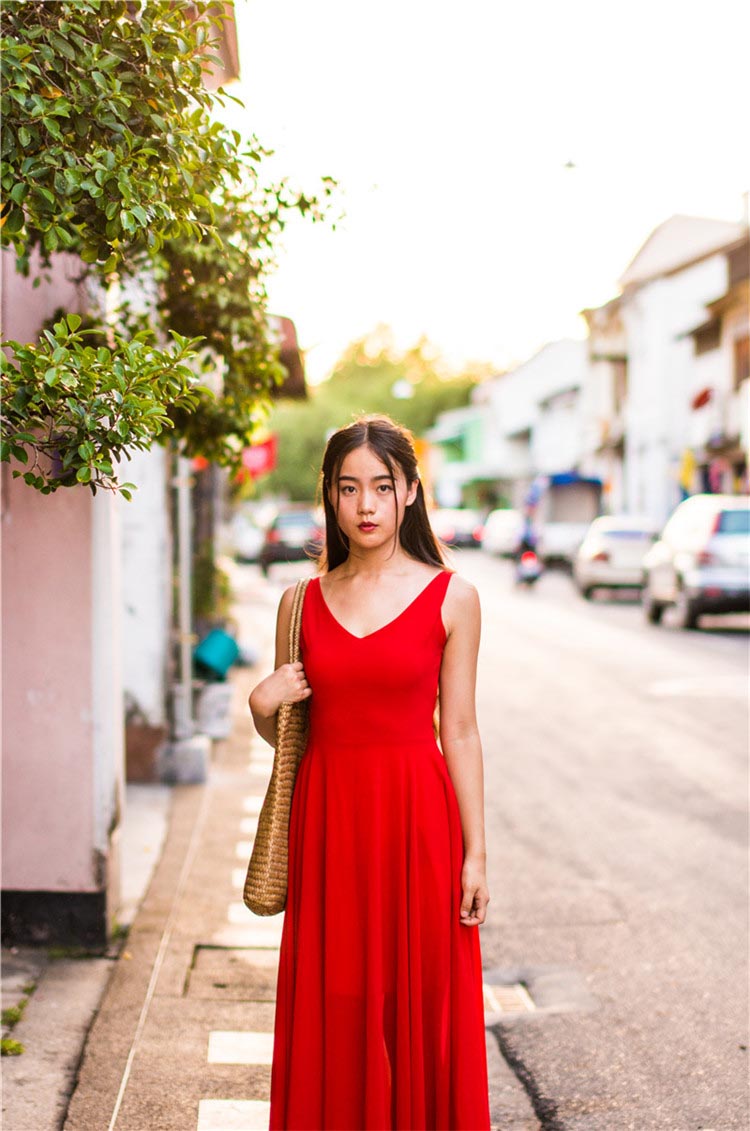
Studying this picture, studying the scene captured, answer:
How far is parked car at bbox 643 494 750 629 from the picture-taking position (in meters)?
19.1

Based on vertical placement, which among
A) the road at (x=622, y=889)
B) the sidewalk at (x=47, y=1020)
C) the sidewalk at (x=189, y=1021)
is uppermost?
the sidewalk at (x=47, y=1020)

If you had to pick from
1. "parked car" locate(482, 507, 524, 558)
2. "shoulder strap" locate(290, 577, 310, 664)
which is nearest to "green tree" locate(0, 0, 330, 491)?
"shoulder strap" locate(290, 577, 310, 664)

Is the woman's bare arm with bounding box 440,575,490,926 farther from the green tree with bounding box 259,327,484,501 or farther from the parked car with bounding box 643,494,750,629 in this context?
the green tree with bounding box 259,327,484,501

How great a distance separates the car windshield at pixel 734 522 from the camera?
A: 19.4 meters

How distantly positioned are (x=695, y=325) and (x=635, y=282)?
5114mm

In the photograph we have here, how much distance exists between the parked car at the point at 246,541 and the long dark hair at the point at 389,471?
3961 cm

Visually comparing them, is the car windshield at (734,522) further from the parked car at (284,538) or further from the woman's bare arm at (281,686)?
the parked car at (284,538)

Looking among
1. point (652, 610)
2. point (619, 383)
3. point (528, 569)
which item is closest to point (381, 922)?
point (652, 610)

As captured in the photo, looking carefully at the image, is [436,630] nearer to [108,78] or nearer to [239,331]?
[108,78]

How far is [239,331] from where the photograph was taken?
5914 millimetres

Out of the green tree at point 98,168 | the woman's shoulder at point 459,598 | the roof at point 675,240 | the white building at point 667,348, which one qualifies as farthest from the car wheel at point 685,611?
the roof at point 675,240

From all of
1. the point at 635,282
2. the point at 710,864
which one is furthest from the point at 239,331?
the point at 635,282

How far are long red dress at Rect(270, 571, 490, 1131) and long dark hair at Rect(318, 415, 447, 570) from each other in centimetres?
21

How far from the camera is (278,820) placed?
3.36m
